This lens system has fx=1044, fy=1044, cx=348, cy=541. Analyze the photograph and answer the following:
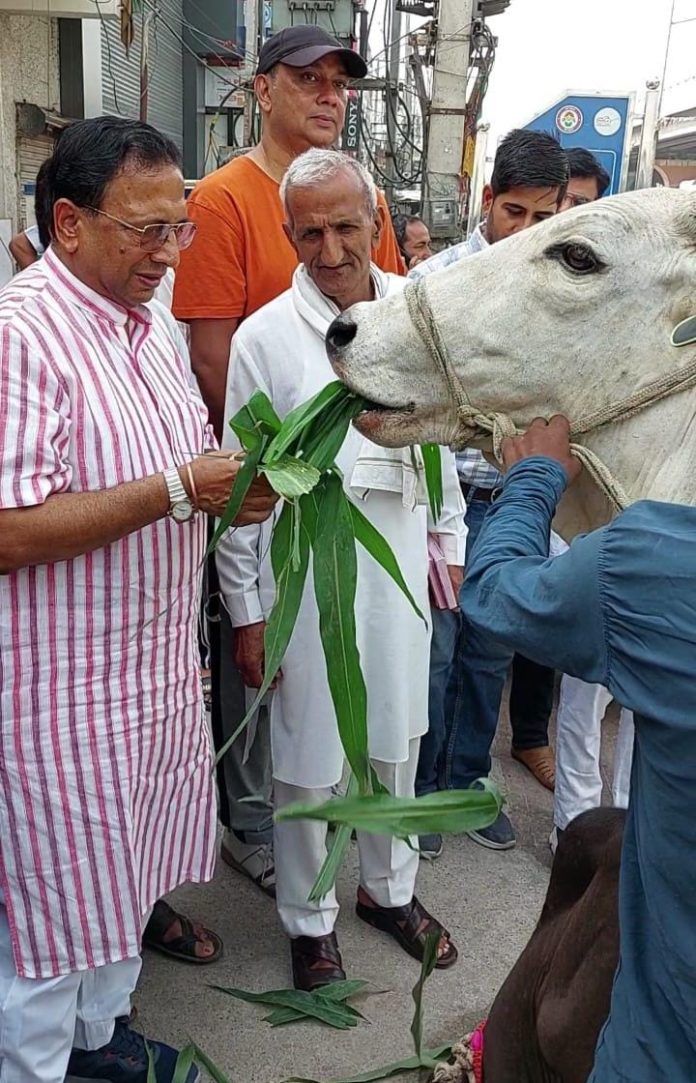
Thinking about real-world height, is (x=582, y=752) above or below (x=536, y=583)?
below

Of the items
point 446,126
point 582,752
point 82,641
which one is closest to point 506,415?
point 82,641

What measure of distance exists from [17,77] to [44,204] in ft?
26.9

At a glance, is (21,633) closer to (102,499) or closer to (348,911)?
(102,499)

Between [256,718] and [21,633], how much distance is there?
1.39 m

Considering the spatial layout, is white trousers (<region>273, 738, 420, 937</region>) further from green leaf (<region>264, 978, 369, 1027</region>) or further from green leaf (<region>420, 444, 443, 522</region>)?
green leaf (<region>420, 444, 443, 522</region>)

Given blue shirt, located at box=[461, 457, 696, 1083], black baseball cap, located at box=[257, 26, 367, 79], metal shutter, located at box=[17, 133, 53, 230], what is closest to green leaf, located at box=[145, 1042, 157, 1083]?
blue shirt, located at box=[461, 457, 696, 1083]

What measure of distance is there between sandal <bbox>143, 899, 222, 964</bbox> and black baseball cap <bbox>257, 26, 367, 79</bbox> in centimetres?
277

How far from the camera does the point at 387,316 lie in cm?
175

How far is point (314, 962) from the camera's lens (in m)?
3.12

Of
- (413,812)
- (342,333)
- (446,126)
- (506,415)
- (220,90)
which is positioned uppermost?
(220,90)

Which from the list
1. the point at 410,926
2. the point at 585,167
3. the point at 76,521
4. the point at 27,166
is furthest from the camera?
the point at 27,166

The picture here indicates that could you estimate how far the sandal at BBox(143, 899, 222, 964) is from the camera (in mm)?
3242

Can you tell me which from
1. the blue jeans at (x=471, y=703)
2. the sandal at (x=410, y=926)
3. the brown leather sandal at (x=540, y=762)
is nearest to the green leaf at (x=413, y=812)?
the sandal at (x=410, y=926)

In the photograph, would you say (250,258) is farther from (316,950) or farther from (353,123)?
(353,123)
